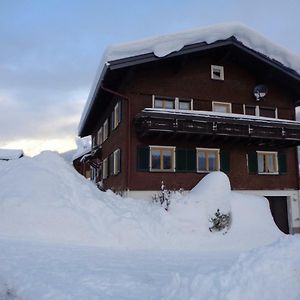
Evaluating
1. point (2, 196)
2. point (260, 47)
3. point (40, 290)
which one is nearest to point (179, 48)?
point (260, 47)

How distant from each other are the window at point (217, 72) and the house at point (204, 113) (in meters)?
0.06

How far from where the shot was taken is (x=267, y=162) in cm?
2191

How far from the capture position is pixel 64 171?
1612cm

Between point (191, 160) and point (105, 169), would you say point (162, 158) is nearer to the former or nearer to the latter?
point (191, 160)

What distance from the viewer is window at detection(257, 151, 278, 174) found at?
21.6 m

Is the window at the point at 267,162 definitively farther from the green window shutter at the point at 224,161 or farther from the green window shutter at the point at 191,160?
the green window shutter at the point at 191,160

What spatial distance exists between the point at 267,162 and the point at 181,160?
5250 millimetres

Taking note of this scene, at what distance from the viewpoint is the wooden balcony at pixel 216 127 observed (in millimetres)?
17844

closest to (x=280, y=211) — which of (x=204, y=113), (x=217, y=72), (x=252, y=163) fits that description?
(x=252, y=163)

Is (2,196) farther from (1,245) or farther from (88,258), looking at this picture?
(88,258)

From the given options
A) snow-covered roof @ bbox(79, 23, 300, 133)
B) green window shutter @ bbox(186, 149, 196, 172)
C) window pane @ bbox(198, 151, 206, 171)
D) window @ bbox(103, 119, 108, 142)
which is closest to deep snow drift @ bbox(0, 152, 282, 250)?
green window shutter @ bbox(186, 149, 196, 172)

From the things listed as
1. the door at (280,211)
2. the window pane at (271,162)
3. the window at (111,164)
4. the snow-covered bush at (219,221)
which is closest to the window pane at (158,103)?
the window at (111,164)

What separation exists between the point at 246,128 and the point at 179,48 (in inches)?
193

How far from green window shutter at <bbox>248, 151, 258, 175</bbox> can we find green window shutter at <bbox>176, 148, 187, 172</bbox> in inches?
150
